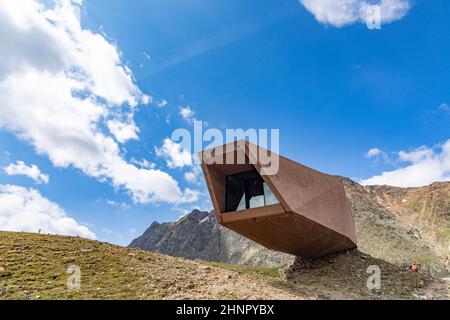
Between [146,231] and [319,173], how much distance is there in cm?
11268

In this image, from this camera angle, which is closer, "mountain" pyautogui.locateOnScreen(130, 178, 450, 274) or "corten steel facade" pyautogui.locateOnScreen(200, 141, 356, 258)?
"corten steel facade" pyautogui.locateOnScreen(200, 141, 356, 258)

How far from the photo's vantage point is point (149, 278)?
41.2 feet

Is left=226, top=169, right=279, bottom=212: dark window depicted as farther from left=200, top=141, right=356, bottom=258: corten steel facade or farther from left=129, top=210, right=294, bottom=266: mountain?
Answer: left=129, top=210, right=294, bottom=266: mountain

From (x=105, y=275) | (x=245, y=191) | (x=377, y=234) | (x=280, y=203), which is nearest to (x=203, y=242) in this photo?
(x=377, y=234)

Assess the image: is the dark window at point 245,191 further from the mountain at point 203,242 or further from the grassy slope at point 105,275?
the mountain at point 203,242

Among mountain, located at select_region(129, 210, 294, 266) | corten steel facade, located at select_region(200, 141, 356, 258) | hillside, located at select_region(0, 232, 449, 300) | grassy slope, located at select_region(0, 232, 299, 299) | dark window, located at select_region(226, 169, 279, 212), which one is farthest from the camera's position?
mountain, located at select_region(129, 210, 294, 266)

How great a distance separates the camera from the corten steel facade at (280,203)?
52.2ft

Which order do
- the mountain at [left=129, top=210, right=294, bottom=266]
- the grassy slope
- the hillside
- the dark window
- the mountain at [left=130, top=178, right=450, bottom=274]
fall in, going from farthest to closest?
the mountain at [left=129, top=210, right=294, bottom=266], the mountain at [left=130, top=178, right=450, bottom=274], the dark window, the hillside, the grassy slope

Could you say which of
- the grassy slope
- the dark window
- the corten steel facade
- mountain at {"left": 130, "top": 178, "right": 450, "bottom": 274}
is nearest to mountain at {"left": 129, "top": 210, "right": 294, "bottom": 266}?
mountain at {"left": 130, "top": 178, "right": 450, "bottom": 274}

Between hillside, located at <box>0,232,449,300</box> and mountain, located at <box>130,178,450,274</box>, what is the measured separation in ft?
145

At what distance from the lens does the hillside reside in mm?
10977

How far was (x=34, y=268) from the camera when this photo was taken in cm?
1255

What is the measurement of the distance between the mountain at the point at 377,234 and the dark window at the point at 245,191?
1752 inches

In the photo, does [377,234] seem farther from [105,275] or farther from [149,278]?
[105,275]
